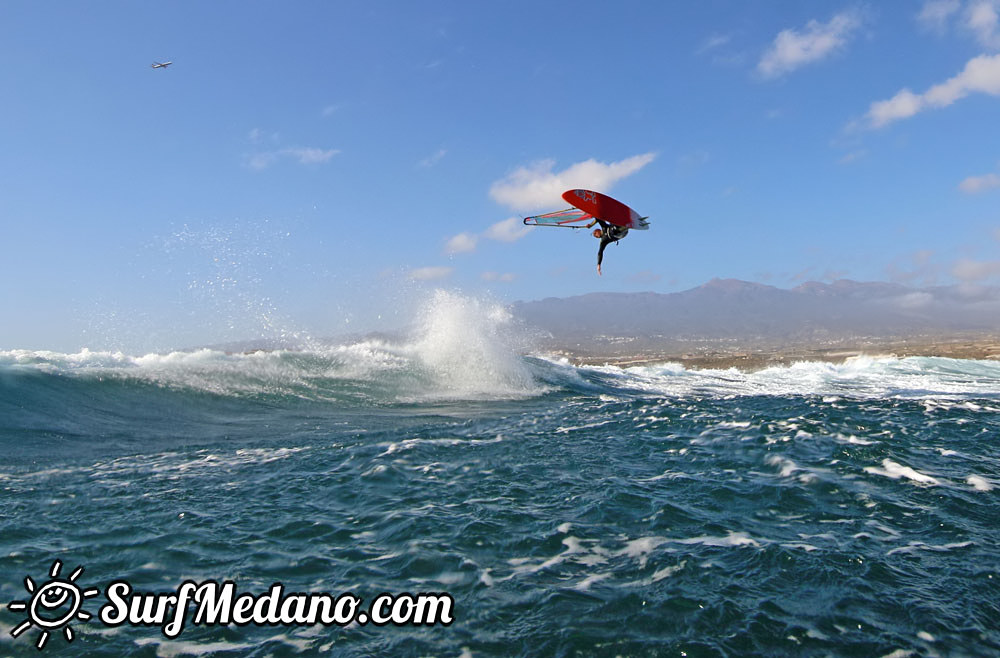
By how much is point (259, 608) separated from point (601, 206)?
15.6m

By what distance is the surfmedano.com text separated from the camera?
216 inches

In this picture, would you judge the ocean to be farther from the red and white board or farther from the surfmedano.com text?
the red and white board

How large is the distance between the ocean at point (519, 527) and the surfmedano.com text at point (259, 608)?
0.17 ft

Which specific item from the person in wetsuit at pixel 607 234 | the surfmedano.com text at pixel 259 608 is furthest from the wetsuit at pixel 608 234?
the surfmedano.com text at pixel 259 608

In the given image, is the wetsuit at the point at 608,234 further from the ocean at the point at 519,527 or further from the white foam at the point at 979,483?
the white foam at the point at 979,483


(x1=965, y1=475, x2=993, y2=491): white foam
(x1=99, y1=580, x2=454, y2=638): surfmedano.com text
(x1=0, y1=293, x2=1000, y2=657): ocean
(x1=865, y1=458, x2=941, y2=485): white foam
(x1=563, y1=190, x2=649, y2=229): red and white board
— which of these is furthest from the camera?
(x1=563, y1=190, x2=649, y2=229): red and white board

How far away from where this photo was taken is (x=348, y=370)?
25031 mm

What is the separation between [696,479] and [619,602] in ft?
15.4

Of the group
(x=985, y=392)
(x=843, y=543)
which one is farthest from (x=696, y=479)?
(x=985, y=392)

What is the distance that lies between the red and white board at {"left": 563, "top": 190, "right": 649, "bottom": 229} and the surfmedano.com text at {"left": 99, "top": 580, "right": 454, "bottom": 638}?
14505 millimetres

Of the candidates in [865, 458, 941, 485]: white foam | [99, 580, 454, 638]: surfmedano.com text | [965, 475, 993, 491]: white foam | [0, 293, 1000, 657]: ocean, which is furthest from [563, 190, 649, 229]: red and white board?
[99, 580, 454, 638]: surfmedano.com text

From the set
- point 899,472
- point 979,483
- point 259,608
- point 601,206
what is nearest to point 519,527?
point 259,608

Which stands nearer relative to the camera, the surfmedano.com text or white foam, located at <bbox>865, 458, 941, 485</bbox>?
the surfmedano.com text

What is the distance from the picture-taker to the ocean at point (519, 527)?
205 inches
